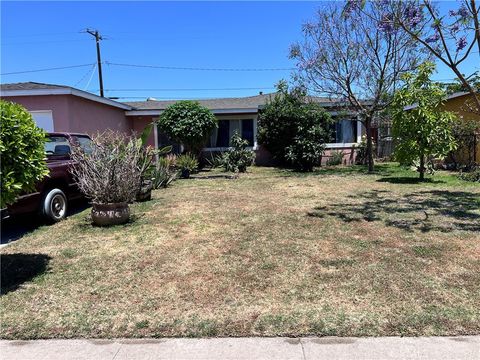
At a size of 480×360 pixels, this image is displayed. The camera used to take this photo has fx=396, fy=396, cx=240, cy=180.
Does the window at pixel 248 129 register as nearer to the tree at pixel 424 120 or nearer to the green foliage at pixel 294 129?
the green foliage at pixel 294 129

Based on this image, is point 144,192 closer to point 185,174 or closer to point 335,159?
point 185,174

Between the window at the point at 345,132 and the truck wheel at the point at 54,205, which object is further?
the window at the point at 345,132

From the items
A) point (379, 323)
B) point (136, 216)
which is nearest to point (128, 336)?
point (379, 323)

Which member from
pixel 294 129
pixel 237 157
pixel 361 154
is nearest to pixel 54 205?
pixel 237 157

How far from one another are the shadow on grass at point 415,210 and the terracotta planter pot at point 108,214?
3.44 meters

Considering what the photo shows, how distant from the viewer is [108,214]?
6.86 m

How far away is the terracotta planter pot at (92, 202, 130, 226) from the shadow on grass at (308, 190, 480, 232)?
3.44m

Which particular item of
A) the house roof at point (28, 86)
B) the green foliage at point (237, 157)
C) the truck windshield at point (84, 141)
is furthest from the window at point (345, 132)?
the truck windshield at point (84, 141)

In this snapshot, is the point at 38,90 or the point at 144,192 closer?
the point at 144,192

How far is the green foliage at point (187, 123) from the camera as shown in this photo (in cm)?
1550

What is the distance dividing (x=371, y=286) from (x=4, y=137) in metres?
4.08

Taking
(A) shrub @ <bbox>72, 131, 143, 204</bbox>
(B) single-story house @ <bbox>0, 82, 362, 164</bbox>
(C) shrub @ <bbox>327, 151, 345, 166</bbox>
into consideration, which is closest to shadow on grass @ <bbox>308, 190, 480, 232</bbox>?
(A) shrub @ <bbox>72, 131, 143, 204</bbox>

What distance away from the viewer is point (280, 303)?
3873mm

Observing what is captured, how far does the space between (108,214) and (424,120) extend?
934 centimetres
